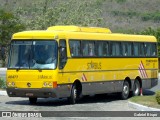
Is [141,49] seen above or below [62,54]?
above

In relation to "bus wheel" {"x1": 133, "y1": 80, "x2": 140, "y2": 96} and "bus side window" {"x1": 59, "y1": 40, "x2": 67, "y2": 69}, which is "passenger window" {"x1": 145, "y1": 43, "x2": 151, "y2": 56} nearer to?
"bus wheel" {"x1": 133, "y1": 80, "x2": 140, "y2": 96}

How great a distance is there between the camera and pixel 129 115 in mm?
17547

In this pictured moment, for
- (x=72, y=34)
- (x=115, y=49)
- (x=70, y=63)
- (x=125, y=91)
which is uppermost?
(x=72, y=34)

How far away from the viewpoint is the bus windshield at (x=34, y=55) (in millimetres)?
20766

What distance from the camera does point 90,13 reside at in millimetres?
69125

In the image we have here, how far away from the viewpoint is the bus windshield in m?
20.8

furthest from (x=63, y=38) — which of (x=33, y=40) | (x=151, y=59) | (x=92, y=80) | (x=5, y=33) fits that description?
(x=5, y=33)

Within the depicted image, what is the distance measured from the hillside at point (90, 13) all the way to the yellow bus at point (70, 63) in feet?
133

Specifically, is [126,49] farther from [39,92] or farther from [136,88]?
[39,92]

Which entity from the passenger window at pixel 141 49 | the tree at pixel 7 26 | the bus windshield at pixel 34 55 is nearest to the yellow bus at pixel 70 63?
the bus windshield at pixel 34 55

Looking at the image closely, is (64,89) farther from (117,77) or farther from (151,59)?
(151,59)

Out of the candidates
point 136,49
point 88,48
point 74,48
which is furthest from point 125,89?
point 74,48

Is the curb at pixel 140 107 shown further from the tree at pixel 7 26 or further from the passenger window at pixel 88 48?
the tree at pixel 7 26

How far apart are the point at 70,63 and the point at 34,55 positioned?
148 cm
